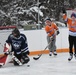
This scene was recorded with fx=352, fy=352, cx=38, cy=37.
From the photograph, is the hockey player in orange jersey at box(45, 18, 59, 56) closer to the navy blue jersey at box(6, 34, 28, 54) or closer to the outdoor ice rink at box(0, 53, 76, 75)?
the outdoor ice rink at box(0, 53, 76, 75)

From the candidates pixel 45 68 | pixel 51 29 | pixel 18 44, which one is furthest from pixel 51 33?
pixel 45 68

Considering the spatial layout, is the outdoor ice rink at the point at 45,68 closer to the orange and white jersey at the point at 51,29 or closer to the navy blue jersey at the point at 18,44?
the navy blue jersey at the point at 18,44

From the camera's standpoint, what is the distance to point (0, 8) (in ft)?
52.9

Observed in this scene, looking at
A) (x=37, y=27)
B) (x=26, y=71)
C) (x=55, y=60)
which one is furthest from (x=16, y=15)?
(x=26, y=71)

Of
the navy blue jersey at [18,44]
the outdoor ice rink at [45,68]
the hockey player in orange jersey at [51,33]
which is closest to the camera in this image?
the outdoor ice rink at [45,68]

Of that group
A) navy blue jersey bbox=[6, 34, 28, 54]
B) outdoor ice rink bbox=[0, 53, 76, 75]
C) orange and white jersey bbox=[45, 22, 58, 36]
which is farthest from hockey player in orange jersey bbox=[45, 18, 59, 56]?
navy blue jersey bbox=[6, 34, 28, 54]

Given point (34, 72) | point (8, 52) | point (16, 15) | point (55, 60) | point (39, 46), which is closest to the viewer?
point (34, 72)

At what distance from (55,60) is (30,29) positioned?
5.81 feet

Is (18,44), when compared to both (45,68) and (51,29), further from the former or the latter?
(51,29)

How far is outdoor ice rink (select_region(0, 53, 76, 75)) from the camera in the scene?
6.88 meters

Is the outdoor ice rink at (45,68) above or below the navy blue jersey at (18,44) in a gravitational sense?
below

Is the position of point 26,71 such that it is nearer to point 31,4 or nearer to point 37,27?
point 37,27

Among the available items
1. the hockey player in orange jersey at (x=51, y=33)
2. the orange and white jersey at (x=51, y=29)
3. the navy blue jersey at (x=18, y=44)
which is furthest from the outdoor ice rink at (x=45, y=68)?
the orange and white jersey at (x=51, y=29)

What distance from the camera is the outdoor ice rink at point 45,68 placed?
688cm
